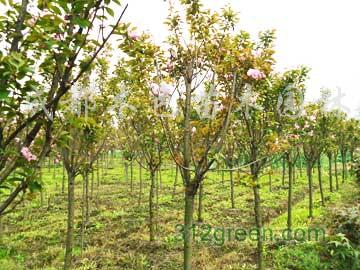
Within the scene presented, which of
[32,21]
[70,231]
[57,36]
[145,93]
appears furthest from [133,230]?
[32,21]

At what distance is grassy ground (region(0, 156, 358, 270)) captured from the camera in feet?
30.5

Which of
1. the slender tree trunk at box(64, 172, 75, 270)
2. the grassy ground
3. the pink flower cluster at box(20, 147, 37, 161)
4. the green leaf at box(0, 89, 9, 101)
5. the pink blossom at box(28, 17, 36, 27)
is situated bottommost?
the grassy ground

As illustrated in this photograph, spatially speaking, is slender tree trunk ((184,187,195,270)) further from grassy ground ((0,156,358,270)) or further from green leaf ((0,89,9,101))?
green leaf ((0,89,9,101))

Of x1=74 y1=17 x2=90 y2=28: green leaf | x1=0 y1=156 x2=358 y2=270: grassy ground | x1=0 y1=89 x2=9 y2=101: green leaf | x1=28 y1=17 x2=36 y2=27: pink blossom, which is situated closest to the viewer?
x1=0 y1=89 x2=9 y2=101: green leaf

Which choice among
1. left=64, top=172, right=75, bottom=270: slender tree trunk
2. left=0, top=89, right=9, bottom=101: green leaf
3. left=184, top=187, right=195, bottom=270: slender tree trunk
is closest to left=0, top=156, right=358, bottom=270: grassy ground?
left=184, top=187, right=195, bottom=270: slender tree trunk

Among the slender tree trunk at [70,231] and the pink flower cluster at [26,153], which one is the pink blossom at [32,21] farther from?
the slender tree trunk at [70,231]

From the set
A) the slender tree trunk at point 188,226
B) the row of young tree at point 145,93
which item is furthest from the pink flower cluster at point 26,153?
the slender tree trunk at point 188,226

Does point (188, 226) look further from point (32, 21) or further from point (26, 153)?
point (32, 21)

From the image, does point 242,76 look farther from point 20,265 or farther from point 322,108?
point 322,108

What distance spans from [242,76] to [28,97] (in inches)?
121

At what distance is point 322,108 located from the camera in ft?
45.7

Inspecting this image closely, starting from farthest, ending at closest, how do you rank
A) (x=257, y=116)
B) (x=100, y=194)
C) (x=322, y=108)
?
(x=100, y=194) → (x=322, y=108) → (x=257, y=116)

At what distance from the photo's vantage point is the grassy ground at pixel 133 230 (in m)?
9.29

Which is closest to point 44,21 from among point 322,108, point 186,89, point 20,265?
point 186,89
